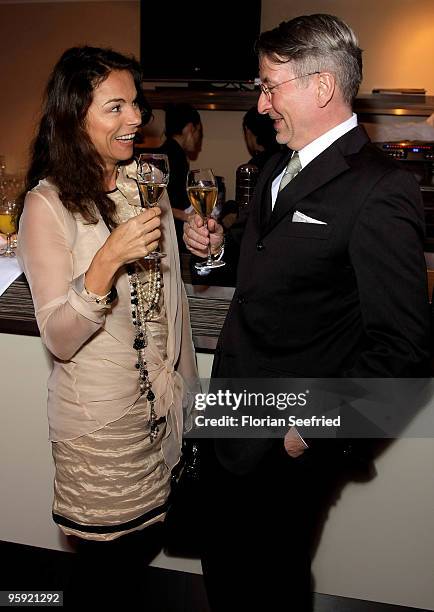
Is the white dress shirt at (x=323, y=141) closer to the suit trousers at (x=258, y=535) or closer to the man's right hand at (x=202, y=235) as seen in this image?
the man's right hand at (x=202, y=235)

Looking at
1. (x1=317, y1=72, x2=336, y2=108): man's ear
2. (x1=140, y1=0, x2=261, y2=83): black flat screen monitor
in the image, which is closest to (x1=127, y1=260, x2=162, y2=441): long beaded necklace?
(x1=317, y1=72, x2=336, y2=108): man's ear

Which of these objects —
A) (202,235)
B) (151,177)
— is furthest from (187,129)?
(151,177)

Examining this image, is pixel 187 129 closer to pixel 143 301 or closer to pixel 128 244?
Answer: pixel 143 301

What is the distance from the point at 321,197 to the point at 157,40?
18.1 ft

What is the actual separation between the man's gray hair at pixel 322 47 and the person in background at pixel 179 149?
2864 mm

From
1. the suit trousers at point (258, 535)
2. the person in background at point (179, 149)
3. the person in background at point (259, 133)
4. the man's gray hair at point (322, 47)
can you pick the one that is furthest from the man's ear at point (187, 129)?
the suit trousers at point (258, 535)

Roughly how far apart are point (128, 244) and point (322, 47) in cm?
65

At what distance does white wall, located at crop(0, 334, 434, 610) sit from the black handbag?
0.35 m

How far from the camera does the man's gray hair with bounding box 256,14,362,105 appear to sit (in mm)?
1419

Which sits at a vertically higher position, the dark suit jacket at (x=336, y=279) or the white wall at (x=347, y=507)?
the dark suit jacket at (x=336, y=279)

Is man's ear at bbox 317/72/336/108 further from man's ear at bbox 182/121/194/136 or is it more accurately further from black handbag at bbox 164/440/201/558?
man's ear at bbox 182/121/194/136

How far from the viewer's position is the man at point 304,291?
130cm

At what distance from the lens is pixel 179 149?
4398 millimetres

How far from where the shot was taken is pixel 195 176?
175 cm
